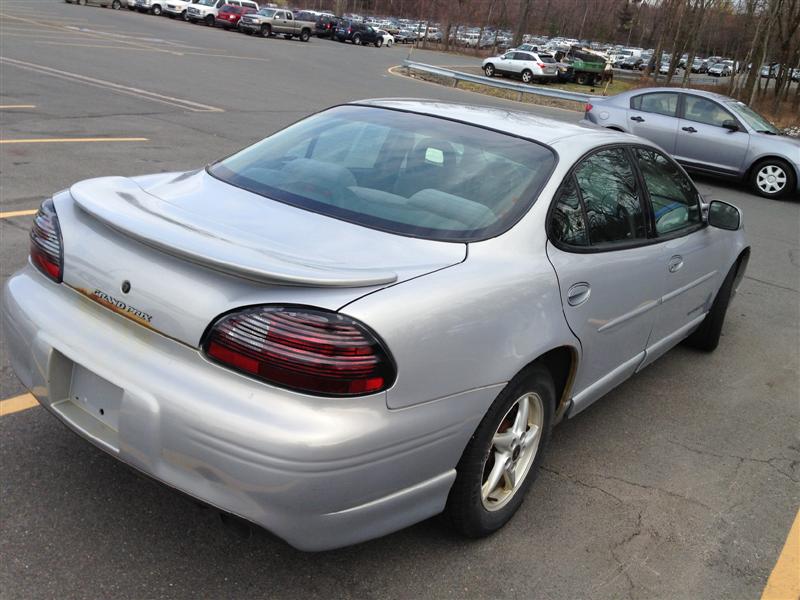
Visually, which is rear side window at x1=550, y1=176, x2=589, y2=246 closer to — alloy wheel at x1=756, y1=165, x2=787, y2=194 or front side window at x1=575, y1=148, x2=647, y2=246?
front side window at x1=575, y1=148, x2=647, y2=246

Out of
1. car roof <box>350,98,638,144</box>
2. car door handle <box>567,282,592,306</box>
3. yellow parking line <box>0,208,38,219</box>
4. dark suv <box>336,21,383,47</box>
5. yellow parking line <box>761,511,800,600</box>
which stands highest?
dark suv <box>336,21,383,47</box>

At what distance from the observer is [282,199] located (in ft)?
9.64

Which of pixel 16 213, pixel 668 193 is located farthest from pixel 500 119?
pixel 16 213

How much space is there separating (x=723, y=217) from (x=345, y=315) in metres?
3.00

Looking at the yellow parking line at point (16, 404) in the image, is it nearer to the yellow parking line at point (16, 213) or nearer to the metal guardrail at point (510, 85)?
the yellow parking line at point (16, 213)

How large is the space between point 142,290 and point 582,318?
174 centimetres

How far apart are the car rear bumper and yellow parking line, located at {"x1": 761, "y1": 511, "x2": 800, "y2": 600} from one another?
1.42 m

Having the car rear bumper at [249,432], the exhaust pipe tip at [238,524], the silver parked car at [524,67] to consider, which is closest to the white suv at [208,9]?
the silver parked car at [524,67]

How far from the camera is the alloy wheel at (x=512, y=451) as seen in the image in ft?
9.31

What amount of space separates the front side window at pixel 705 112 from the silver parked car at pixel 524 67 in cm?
2447

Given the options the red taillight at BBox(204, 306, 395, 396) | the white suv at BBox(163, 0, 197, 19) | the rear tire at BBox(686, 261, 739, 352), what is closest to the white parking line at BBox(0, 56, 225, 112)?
the rear tire at BBox(686, 261, 739, 352)

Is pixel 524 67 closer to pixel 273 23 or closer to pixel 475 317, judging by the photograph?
pixel 273 23

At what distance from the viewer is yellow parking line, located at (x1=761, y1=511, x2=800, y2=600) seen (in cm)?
288

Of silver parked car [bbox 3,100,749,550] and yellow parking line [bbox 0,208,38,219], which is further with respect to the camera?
yellow parking line [bbox 0,208,38,219]
